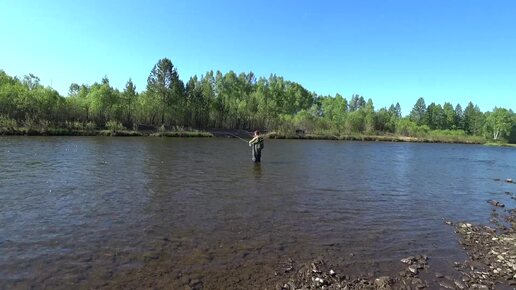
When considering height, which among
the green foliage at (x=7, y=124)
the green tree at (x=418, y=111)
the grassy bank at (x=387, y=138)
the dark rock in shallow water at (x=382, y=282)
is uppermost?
the green tree at (x=418, y=111)

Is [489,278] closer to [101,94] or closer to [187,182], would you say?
[187,182]

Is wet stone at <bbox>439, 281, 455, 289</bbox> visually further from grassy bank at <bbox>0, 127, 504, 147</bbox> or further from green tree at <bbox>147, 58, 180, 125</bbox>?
green tree at <bbox>147, 58, 180, 125</bbox>

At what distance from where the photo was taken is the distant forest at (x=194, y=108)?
76.1 metres

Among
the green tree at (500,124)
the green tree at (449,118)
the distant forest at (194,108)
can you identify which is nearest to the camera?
the distant forest at (194,108)

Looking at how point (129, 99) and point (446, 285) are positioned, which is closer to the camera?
point (446, 285)

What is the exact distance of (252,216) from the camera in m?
14.5

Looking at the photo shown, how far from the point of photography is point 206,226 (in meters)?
12.9

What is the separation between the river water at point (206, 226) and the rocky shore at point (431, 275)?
0.37m

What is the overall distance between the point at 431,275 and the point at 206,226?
7.18 m

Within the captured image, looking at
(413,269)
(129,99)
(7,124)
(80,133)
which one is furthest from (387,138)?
(413,269)

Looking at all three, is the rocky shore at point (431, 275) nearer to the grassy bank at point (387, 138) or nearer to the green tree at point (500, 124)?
Answer: the grassy bank at point (387, 138)

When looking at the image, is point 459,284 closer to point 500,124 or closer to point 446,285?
point 446,285

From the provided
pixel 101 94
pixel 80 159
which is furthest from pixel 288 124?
pixel 80 159

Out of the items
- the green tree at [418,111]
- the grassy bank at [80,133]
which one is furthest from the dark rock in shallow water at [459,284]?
the green tree at [418,111]
